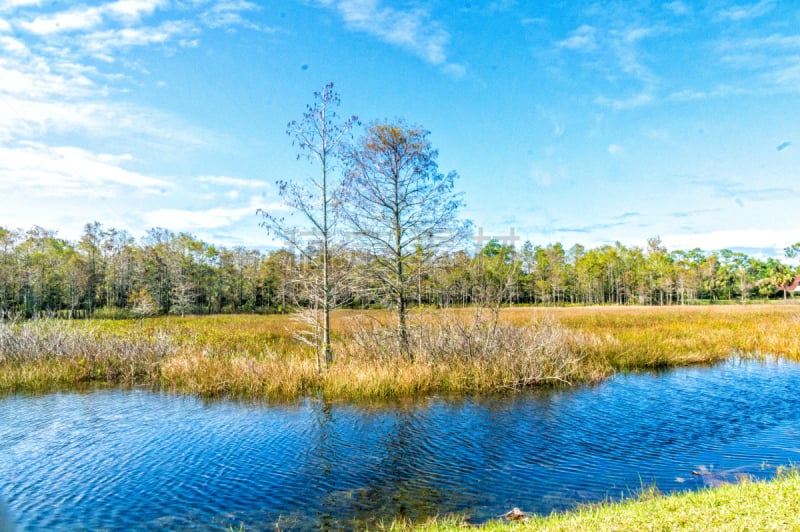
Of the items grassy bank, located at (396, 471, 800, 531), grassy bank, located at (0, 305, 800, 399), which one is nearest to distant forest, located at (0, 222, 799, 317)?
grassy bank, located at (0, 305, 800, 399)

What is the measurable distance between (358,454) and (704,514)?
5.93m

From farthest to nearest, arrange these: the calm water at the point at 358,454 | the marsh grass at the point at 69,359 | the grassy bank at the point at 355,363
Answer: the marsh grass at the point at 69,359 → the grassy bank at the point at 355,363 → the calm water at the point at 358,454

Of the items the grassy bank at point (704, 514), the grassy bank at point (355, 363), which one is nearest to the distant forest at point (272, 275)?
the grassy bank at point (355, 363)

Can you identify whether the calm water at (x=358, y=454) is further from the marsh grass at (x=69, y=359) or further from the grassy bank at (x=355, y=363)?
the marsh grass at (x=69, y=359)

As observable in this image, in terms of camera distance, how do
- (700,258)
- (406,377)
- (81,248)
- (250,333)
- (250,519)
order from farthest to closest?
(700,258) → (81,248) → (250,333) → (406,377) → (250,519)

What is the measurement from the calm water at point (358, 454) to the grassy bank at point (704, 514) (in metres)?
1.52

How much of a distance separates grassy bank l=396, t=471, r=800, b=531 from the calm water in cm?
152

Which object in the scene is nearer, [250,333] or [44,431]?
[44,431]

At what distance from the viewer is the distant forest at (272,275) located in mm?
16438

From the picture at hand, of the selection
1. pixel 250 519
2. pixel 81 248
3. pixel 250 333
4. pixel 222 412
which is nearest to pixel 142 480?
pixel 250 519

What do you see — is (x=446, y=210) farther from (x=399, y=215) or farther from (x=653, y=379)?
(x=653, y=379)

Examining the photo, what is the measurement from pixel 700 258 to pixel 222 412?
10824 centimetres

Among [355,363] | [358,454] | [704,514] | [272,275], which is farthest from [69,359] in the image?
[272,275]

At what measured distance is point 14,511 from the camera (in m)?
6.95
